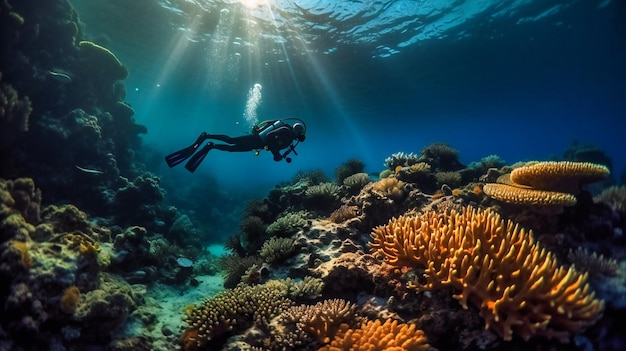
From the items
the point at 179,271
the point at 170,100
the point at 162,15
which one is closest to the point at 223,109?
the point at 170,100

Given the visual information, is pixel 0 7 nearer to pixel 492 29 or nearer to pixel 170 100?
pixel 492 29

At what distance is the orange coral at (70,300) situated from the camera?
4996 mm

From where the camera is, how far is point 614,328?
3.49 metres

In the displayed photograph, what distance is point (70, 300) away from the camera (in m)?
5.06

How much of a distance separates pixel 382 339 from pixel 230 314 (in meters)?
2.50

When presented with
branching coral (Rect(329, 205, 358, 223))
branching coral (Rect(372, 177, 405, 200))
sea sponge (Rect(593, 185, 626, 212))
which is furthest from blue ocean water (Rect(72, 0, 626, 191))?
sea sponge (Rect(593, 185, 626, 212))

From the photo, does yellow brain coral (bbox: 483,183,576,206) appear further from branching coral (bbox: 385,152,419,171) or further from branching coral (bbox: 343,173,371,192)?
branching coral (bbox: 385,152,419,171)

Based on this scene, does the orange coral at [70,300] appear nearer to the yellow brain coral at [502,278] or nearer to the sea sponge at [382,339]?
the sea sponge at [382,339]

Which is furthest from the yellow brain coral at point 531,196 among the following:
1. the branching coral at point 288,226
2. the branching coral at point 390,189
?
the branching coral at point 288,226

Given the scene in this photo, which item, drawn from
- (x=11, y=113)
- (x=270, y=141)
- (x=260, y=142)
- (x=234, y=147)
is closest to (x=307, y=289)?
(x=270, y=141)

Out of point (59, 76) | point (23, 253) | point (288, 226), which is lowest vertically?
point (23, 253)

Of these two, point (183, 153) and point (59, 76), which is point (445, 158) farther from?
point (59, 76)

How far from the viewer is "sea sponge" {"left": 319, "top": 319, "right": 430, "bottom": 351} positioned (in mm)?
3658

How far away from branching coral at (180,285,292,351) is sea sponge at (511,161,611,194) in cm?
472
